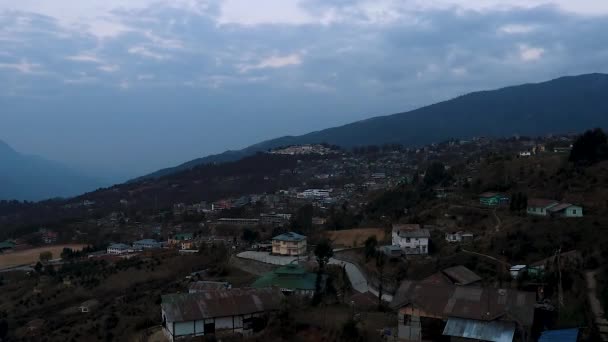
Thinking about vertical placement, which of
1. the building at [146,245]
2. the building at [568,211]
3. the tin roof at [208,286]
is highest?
the building at [568,211]

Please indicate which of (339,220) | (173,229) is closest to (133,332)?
(339,220)

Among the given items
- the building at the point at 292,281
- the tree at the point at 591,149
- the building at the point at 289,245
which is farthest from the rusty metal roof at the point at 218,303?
the tree at the point at 591,149

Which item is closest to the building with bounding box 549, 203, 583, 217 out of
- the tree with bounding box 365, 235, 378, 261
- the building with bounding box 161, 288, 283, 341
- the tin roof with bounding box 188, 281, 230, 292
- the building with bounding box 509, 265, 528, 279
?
the building with bounding box 509, 265, 528, 279

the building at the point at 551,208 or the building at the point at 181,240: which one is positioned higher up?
the building at the point at 551,208

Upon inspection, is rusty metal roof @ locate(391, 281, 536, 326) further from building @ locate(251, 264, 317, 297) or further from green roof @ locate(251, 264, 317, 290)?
green roof @ locate(251, 264, 317, 290)

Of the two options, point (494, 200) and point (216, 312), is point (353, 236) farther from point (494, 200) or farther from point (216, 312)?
point (216, 312)

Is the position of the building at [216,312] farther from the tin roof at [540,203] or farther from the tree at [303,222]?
the tree at [303,222]
